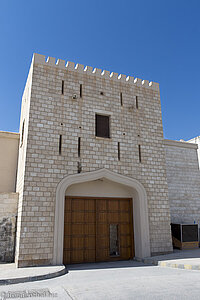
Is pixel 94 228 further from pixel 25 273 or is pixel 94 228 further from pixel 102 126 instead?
pixel 102 126

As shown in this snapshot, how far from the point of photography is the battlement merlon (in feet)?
33.1

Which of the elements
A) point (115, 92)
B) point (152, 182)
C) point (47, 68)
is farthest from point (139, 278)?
point (47, 68)

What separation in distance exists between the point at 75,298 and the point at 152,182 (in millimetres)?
6596

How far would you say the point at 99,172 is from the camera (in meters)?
9.52

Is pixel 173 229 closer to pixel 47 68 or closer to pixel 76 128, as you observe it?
pixel 76 128

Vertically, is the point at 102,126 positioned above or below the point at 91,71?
below

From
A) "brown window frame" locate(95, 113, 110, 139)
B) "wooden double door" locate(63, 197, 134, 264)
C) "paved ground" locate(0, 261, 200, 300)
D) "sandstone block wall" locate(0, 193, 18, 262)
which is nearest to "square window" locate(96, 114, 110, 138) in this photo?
"brown window frame" locate(95, 113, 110, 139)

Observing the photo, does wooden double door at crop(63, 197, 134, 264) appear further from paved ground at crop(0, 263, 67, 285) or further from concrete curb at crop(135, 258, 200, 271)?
paved ground at crop(0, 263, 67, 285)

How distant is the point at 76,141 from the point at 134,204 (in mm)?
3635

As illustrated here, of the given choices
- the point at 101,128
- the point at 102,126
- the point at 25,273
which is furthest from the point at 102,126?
the point at 25,273

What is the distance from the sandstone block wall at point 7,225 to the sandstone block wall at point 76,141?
0.54 meters

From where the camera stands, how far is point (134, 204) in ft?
33.3

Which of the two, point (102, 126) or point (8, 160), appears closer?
point (102, 126)

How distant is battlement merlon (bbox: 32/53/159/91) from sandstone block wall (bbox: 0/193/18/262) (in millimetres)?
5631
